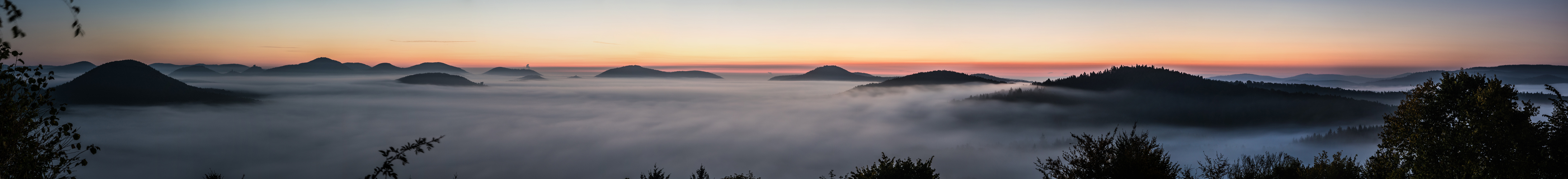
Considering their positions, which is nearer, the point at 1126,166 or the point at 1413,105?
the point at 1413,105

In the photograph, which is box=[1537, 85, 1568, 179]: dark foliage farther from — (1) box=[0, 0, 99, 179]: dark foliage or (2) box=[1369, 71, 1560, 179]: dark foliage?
(1) box=[0, 0, 99, 179]: dark foliage

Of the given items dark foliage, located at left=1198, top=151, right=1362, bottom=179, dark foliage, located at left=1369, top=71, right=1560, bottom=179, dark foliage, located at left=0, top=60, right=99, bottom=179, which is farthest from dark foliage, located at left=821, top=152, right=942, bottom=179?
dark foliage, located at left=0, top=60, right=99, bottom=179

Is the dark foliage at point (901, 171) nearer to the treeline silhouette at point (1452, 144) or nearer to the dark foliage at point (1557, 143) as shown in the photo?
the treeline silhouette at point (1452, 144)

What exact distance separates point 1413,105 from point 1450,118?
94 cm

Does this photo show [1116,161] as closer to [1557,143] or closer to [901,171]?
[1557,143]

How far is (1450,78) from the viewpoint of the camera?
813 inches

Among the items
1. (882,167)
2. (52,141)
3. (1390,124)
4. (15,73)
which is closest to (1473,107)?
(1390,124)

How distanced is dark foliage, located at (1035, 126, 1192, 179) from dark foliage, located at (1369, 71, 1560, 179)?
22.6ft

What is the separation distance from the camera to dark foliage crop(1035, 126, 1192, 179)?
22.5 m

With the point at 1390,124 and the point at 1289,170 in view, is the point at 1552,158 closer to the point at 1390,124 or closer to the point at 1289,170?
the point at 1390,124

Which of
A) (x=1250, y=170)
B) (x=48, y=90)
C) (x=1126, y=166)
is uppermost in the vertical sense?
(x=48, y=90)

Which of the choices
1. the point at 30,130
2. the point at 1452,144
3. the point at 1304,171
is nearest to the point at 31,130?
the point at 30,130

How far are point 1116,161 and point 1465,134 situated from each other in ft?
31.4

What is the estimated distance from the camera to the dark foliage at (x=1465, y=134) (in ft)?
61.4
